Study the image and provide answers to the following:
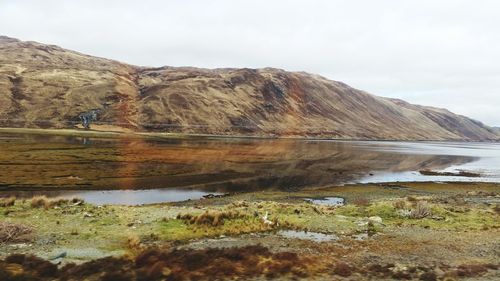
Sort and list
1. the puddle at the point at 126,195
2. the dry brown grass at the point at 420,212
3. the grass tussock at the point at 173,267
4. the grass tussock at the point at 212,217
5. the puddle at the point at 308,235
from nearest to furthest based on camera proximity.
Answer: the grass tussock at the point at 173,267 → the puddle at the point at 308,235 → the grass tussock at the point at 212,217 → the dry brown grass at the point at 420,212 → the puddle at the point at 126,195

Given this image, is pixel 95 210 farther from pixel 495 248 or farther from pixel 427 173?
pixel 427 173

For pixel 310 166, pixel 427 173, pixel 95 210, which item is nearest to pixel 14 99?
pixel 310 166

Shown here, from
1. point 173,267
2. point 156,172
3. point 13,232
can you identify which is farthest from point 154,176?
point 173,267

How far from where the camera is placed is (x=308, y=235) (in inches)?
840

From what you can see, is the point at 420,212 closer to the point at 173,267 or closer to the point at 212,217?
the point at 212,217

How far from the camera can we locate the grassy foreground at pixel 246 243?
15.3m

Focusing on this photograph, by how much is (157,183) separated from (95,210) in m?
23.0

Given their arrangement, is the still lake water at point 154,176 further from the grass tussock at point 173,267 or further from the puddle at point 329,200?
the grass tussock at point 173,267

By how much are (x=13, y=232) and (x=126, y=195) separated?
69.2 ft

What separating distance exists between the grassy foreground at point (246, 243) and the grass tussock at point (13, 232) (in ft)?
Result: 0.13

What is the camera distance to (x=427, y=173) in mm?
71938

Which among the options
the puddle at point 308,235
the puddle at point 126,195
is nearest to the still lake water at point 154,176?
the puddle at point 126,195

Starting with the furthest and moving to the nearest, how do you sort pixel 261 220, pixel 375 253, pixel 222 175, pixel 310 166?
pixel 310 166, pixel 222 175, pixel 261 220, pixel 375 253

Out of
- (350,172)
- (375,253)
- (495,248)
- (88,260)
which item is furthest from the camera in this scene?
(350,172)
